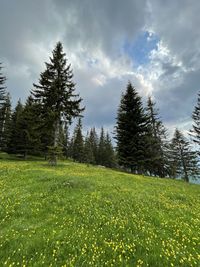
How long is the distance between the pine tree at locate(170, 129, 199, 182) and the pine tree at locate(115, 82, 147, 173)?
871 centimetres

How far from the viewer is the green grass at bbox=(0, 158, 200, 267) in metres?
5.75

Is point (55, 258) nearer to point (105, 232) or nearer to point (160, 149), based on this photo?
point (105, 232)

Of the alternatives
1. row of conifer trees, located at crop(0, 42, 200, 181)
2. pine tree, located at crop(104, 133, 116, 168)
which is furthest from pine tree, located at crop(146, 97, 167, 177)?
pine tree, located at crop(104, 133, 116, 168)

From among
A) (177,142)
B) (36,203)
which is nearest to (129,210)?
(36,203)

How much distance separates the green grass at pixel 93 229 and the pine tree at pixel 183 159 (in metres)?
29.8

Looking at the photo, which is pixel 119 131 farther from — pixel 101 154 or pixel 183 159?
pixel 101 154

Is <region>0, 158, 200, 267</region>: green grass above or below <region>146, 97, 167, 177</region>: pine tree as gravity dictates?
below

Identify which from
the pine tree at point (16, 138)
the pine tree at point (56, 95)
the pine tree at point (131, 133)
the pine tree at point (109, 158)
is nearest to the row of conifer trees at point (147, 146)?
the pine tree at point (131, 133)

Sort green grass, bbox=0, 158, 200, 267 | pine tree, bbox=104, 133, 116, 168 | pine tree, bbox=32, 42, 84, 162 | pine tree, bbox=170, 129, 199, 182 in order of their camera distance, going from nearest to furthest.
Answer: green grass, bbox=0, 158, 200, 267, pine tree, bbox=32, 42, 84, 162, pine tree, bbox=170, 129, 199, 182, pine tree, bbox=104, 133, 116, 168

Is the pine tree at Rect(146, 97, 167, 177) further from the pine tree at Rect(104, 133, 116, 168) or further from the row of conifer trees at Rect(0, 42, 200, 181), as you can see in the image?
the pine tree at Rect(104, 133, 116, 168)

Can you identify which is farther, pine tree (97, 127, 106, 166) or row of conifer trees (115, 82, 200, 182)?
pine tree (97, 127, 106, 166)

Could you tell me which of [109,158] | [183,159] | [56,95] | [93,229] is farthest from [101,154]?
[93,229]

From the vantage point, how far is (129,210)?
379 inches

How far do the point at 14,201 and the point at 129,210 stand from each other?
5.62 metres
